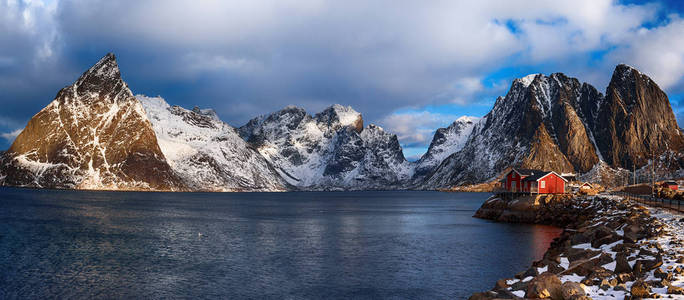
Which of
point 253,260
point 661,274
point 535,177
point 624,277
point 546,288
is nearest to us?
point 546,288

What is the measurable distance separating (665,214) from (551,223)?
39.0 m

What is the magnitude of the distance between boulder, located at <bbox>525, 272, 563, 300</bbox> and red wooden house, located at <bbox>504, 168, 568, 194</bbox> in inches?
3428

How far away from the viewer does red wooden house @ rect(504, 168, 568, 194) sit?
105650 mm

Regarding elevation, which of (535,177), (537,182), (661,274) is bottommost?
(661,274)

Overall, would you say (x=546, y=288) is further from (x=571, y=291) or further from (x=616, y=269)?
(x=616, y=269)

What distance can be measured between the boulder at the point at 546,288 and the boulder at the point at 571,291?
0.31 m

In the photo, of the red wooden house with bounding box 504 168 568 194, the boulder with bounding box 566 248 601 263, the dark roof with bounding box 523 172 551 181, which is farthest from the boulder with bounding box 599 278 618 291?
the dark roof with bounding box 523 172 551 181

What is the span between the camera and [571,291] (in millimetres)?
21719

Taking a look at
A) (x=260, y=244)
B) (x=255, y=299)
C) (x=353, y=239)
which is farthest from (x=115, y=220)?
(x=255, y=299)

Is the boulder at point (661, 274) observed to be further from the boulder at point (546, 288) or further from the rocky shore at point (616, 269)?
the boulder at point (546, 288)

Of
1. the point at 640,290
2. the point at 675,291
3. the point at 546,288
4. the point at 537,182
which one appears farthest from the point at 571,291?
the point at 537,182

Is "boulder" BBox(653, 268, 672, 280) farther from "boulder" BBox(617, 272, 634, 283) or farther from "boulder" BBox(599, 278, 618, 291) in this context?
"boulder" BBox(599, 278, 618, 291)

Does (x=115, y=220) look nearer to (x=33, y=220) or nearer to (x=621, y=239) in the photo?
(x=33, y=220)

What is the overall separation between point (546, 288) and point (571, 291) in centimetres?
143
